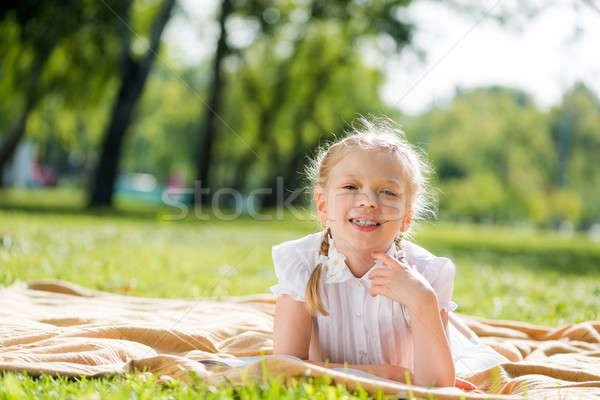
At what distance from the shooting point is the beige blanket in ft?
8.08

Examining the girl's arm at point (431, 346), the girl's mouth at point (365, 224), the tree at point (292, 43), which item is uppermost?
the tree at point (292, 43)

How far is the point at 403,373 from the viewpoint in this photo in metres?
2.55

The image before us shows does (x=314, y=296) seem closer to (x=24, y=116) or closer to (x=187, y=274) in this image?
(x=187, y=274)

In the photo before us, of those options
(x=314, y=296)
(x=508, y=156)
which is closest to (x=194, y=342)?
(x=314, y=296)

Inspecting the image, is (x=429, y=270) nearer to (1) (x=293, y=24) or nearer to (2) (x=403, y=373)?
(2) (x=403, y=373)

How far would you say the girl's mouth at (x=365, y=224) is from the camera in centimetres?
252

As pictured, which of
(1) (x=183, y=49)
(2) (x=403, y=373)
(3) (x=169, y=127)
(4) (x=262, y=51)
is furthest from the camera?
(3) (x=169, y=127)

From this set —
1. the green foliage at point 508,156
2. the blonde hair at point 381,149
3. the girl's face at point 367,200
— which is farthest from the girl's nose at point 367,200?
the green foliage at point 508,156

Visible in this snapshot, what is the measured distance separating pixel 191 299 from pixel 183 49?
28.4 meters

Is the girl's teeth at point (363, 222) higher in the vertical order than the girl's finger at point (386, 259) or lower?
higher

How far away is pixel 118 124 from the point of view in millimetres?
16531

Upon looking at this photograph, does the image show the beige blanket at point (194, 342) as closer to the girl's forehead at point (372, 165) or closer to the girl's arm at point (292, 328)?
the girl's arm at point (292, 328)

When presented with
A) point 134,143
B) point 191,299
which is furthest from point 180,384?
point 134,143

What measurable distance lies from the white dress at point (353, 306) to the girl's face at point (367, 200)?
0.13 metres
